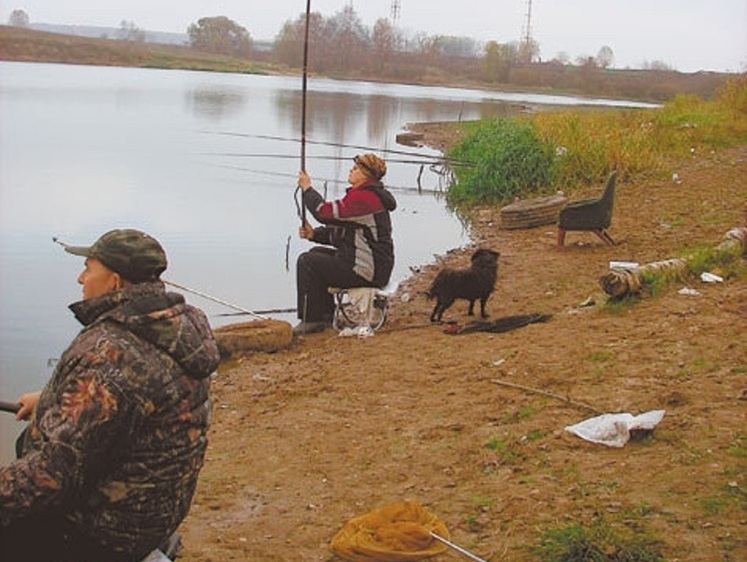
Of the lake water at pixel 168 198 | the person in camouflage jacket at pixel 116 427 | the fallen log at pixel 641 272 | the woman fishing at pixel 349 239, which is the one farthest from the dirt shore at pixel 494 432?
the lake water at pixel 168 198

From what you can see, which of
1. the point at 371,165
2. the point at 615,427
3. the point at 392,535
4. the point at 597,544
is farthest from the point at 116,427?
the point at 371,165

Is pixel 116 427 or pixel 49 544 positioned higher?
pixel 116 427

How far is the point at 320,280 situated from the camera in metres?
8.31

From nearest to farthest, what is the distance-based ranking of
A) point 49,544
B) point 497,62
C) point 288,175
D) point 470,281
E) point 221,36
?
point 49,544 < point 470,281 < point 288,175 < point 497,62 < point 221,36

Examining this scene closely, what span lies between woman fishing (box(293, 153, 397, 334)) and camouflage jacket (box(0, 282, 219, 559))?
473 cm

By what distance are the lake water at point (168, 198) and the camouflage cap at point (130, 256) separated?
384 cm

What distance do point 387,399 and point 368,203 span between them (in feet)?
6.05

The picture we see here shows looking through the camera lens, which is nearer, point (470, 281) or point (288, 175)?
point (470, 281)

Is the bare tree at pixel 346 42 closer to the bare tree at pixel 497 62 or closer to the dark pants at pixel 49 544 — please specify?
the bare tree at pixel 497 62

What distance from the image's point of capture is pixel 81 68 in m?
66.8

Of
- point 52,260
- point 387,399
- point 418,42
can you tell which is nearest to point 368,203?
point 387,399

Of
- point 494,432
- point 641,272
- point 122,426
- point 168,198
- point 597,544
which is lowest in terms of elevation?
point 168,198

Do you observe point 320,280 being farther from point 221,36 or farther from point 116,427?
point 221,36

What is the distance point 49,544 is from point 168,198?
1458cm
